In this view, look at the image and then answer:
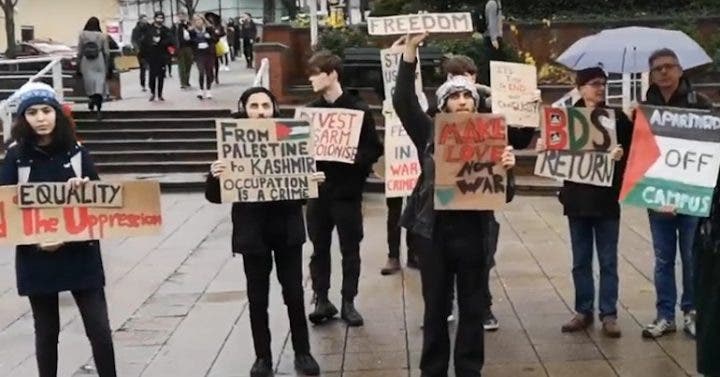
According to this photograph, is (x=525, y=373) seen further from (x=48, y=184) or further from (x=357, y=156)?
(x=48, y=184)

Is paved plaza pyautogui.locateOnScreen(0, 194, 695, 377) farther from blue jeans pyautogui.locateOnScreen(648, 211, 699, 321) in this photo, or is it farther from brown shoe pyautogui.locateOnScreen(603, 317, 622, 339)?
blue jeans pyautogui.locateOnScreen(648, 211, 699, 321)

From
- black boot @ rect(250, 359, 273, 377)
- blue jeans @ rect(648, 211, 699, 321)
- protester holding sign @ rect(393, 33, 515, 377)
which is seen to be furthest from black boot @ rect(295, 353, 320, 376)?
blue jeans @ rect(648, 211, 699, 321)

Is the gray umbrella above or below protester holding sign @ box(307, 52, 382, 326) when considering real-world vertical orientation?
above

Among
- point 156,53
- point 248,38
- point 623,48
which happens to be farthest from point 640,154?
point 248,38

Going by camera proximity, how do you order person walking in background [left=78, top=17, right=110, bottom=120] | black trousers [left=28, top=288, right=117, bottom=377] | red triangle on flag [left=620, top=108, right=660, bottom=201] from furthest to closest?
person walking in background [left=78, top=17, right=110, bottom=120], red triangle on flag [left=620, top=108, right=660, bottom=201], black trousers [left=28, top=288, right=117, bottom=377]

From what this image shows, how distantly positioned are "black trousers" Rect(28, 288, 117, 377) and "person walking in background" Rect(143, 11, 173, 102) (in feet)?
52.0

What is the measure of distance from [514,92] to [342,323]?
2209mm

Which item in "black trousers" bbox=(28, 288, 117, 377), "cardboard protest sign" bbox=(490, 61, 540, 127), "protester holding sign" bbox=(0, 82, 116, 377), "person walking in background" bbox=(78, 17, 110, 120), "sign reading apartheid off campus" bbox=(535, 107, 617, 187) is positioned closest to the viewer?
"protester holding sign" bbox=(0, 82, 116, 377)

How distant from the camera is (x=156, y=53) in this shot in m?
22.3

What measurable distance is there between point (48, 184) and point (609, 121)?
141 inches

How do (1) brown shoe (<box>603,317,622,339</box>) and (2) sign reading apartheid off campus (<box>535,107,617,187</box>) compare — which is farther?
(1) brown shoe (<box>603,317,622,339</box>)

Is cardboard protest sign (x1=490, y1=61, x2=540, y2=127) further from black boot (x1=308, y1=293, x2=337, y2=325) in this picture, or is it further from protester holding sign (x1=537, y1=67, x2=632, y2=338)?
black boot (x1=308, y1=293, x2=337, y2=325)

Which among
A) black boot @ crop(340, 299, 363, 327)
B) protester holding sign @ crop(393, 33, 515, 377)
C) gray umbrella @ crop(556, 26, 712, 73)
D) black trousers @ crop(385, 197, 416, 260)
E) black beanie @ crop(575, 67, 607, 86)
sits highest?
gray umbrella @ crop(556, 26, 712, 73)

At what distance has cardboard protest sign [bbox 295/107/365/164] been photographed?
7582 mm
